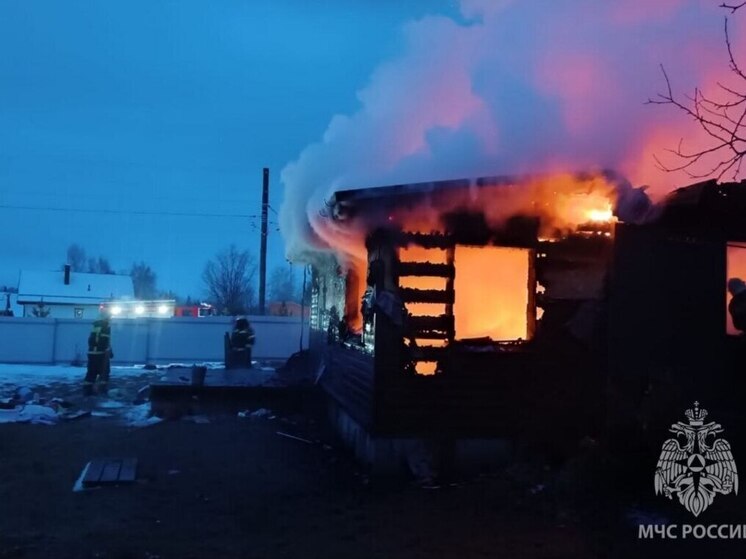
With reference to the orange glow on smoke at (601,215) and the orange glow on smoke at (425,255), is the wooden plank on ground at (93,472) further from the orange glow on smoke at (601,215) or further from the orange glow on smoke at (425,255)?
the orange glow on smoke at (601,215)

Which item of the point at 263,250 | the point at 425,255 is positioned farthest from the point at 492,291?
the point at 263,250

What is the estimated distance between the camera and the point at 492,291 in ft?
29.8

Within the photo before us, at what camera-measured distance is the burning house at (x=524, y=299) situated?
8031 millimetres

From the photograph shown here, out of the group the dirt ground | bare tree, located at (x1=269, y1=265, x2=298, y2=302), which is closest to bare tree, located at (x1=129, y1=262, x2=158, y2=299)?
bare tree, located at (x1=269, y1=265, x2=298, y2=302)

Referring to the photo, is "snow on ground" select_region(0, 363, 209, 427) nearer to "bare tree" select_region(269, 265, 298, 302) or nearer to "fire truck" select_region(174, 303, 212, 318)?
"fire truck" select_region(174, 303, 212, 318)

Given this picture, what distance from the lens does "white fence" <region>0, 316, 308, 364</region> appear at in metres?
23.5

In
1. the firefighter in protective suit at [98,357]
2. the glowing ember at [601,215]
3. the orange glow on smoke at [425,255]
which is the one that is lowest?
the firefighter in protective suit at [98,357]

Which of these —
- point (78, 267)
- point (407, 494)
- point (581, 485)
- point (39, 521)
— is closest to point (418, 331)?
point (407, 494)

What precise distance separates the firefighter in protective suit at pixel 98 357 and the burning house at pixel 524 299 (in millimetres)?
8502

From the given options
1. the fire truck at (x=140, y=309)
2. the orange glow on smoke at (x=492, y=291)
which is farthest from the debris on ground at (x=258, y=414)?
the fire truck at (x=140, y=309)

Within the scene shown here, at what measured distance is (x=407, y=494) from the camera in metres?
7.75

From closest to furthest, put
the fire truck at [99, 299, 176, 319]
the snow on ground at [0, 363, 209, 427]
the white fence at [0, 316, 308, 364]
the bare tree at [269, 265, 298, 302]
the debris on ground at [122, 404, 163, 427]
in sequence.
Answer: the debris on ground at [122, 404, 163, 427]
the snow on ground at [0, 363, 209, 427]
the white fence at [0, 316, 308, 364]
the fire truck at [99, 299, 176, 319]
the bare tree at [269, 265, 298, 302]

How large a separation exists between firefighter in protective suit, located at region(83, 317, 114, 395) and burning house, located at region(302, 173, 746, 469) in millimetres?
8502

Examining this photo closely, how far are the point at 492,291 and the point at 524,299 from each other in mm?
392
